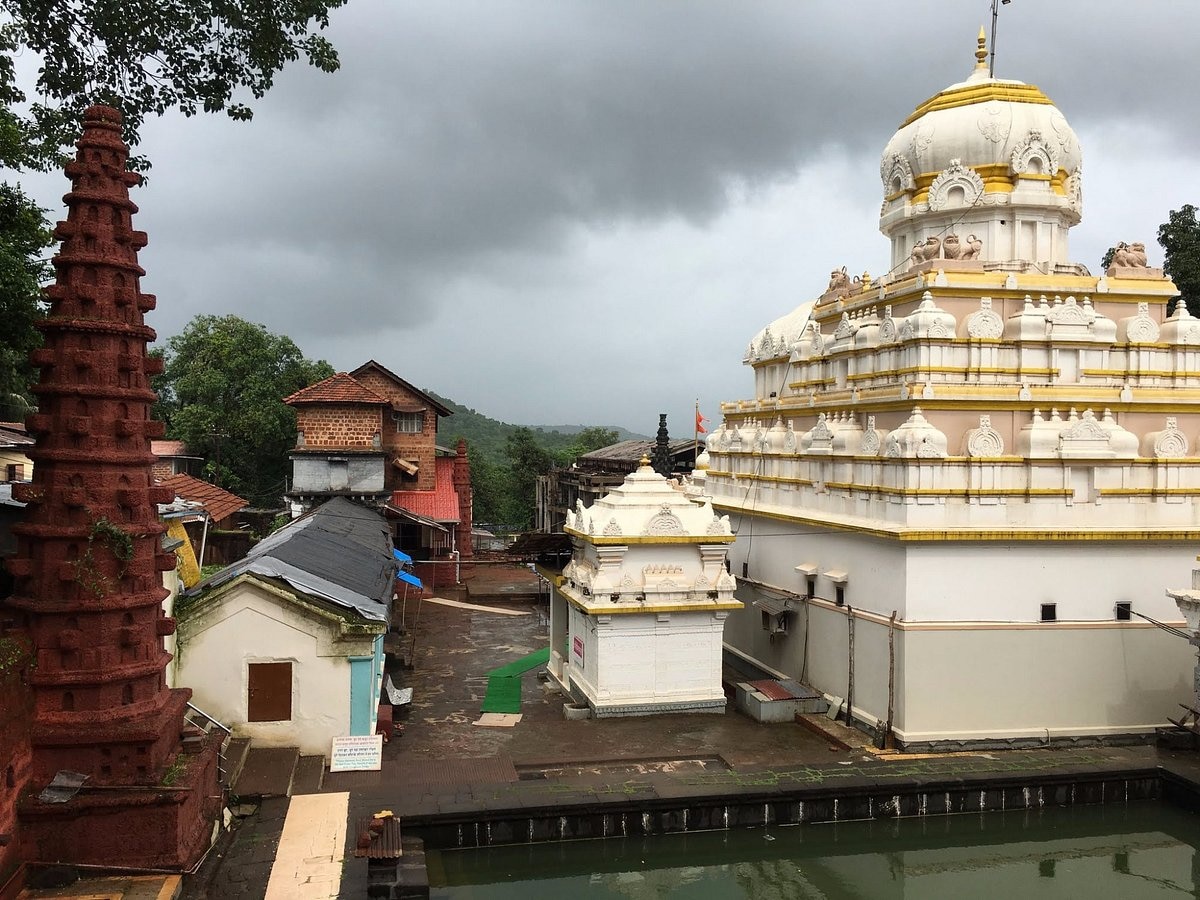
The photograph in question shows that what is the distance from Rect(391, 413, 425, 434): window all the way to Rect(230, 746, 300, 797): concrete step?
22772 millimetres

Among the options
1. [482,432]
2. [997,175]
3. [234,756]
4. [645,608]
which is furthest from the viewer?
[482,432]

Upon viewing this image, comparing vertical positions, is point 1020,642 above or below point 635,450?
below

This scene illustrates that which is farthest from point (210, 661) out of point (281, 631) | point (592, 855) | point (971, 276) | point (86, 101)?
point (971, 276)

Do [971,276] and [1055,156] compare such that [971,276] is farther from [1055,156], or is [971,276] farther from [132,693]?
[132,693]

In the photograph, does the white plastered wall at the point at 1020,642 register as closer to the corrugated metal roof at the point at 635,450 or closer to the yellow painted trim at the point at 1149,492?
the yellow painted trim at the point at 1149,492

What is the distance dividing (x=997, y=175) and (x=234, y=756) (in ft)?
59.3

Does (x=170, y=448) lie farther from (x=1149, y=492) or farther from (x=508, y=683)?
(x=1149, y=492)

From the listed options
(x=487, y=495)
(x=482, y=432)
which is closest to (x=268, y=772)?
(x=487, y=495)

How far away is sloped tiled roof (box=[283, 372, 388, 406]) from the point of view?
32750 millimetres

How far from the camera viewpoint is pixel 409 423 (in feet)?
120

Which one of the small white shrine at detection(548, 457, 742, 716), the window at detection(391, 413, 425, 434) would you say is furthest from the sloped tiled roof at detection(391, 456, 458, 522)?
the small white shrine at detection(548, 457, 742, 716)

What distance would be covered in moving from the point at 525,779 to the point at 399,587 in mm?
18542

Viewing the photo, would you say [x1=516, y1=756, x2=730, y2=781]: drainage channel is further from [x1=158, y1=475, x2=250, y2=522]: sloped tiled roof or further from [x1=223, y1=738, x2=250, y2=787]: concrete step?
[x1=158, y1=475, x2=250, y2=522]: sloped tiled roof

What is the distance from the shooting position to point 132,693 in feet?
36.3
